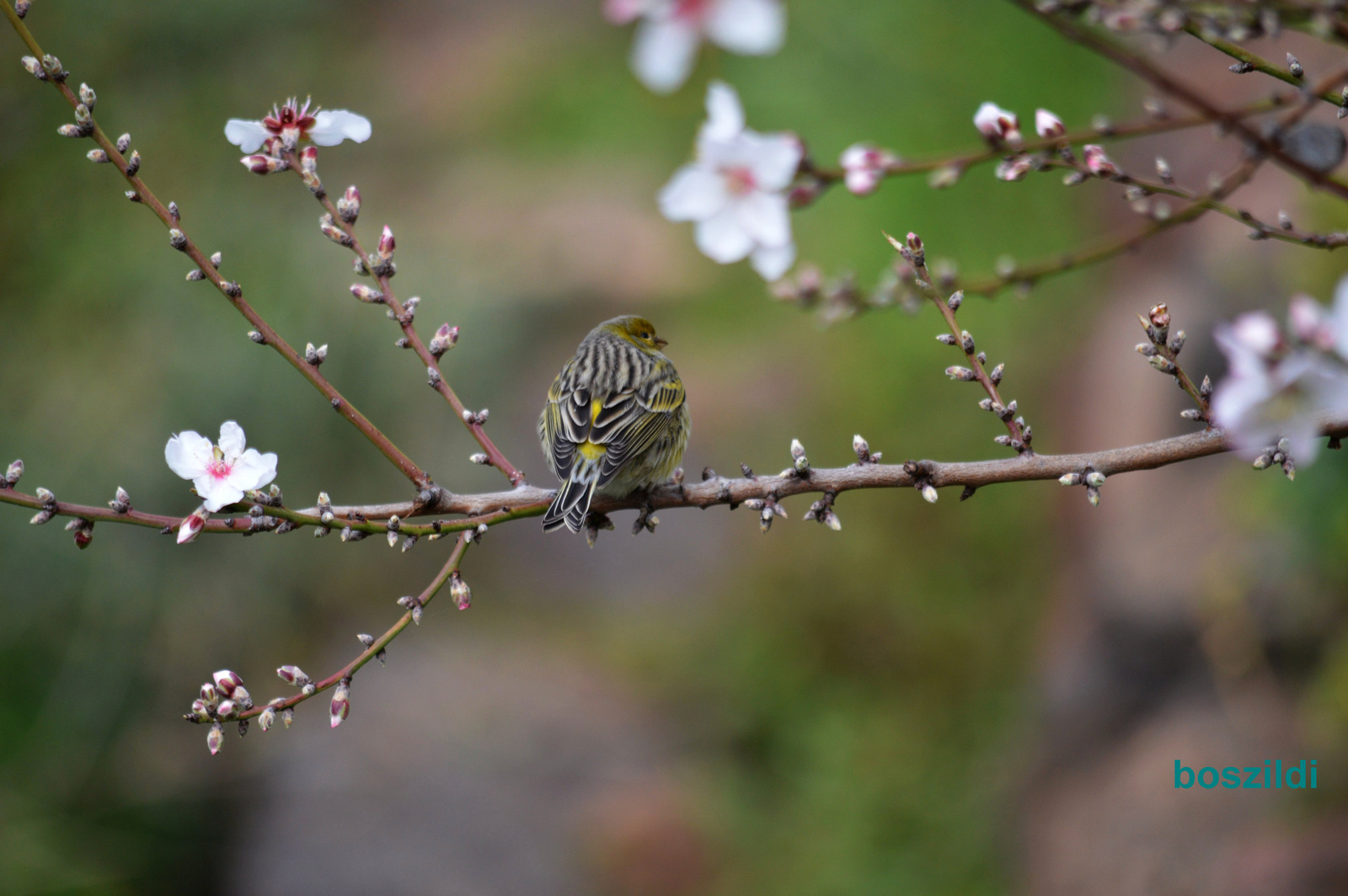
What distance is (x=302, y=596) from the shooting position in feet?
23.6

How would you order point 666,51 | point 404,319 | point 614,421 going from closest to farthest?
point 666,51 → point 404,319 → point 614,421

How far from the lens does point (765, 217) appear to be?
1269 mm

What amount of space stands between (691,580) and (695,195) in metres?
7.21

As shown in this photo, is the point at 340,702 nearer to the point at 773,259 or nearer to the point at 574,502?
the point at 574,502

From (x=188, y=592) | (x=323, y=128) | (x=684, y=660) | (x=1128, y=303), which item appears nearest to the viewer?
(x=323, y=128)

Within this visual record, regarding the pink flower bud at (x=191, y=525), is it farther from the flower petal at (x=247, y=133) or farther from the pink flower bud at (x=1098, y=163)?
the pink flower bud at (x=1098, y=163)

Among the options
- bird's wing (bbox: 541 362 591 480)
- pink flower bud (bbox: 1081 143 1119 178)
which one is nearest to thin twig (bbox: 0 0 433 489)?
bird's wing (bbox: 541 362 591 480)

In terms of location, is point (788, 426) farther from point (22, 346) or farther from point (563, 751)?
point (22, 346)

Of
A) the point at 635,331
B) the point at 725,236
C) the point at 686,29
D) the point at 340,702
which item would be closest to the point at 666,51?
the point at 686,29

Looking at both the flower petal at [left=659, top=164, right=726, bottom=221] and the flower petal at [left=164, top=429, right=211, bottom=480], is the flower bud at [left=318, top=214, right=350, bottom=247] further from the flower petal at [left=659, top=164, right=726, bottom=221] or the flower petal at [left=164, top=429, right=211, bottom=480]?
the flower petal at [left=659, top=164, right=726, bottom=221]

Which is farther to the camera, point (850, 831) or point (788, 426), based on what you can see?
point (788, 426)

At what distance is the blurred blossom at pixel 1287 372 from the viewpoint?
1.04m

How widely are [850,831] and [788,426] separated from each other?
352 cm

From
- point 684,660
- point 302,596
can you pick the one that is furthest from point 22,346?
point 684,660
